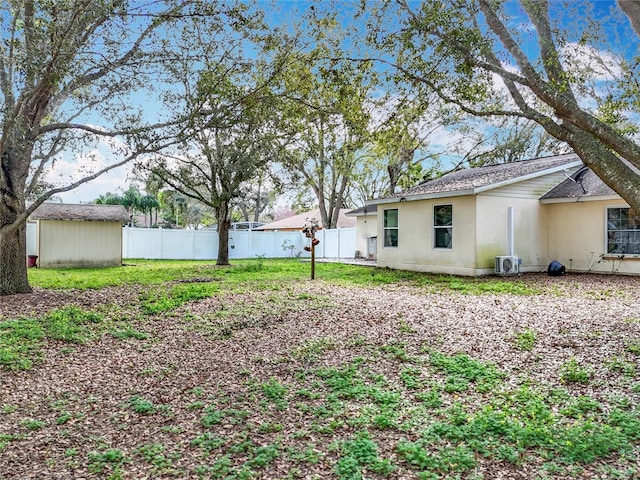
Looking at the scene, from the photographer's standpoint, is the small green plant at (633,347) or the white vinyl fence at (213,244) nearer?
the small green plant at (633,347)

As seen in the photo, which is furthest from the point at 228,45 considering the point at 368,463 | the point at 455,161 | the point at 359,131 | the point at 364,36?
the point at 455,161

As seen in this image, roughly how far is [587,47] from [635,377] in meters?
5.50

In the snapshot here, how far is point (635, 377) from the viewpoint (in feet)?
13.0

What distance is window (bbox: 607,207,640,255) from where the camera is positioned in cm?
1123

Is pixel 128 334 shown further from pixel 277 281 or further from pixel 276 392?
pixel 277 281

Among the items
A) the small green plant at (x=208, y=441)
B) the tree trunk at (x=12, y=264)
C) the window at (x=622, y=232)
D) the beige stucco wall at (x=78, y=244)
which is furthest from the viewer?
the beige stucco wall at (x=78, y=244)

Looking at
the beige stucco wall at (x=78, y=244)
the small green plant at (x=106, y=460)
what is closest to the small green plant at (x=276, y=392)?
the small green plant at (x=106, y=460)

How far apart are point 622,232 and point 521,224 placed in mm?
2444

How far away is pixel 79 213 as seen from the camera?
640 inches

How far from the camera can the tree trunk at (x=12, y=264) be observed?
28.6ft

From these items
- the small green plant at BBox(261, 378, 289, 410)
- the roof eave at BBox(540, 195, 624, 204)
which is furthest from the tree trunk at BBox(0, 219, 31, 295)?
the roof eave at BBox(540, 195, 624, 204)

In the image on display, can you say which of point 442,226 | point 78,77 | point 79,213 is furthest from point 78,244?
point 442,226

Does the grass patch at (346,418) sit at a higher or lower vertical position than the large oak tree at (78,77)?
lower

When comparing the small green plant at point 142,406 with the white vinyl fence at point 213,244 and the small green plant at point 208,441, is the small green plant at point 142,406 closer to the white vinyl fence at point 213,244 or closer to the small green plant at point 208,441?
the small green plant at point 208,441
